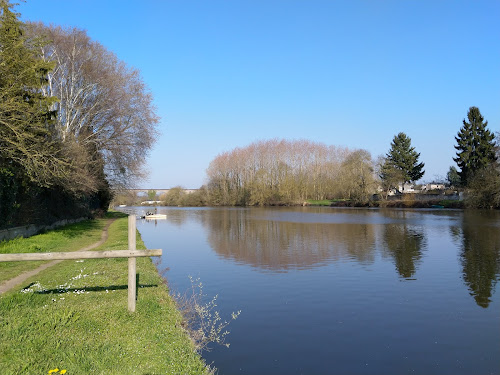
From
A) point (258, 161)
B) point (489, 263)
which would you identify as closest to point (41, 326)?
point (489, 263)

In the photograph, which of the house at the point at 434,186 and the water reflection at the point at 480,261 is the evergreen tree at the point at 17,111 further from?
the house at the point at 434,186

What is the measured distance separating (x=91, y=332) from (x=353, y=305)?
593 centimetres

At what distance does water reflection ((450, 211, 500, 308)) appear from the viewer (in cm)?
1055

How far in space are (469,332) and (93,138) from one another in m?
27.5

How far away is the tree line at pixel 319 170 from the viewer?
192ft

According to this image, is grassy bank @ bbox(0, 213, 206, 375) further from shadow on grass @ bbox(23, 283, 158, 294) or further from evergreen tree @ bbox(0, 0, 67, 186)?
evergreen tree @ bbox(0, 0, 67, 186)

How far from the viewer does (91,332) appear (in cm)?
559

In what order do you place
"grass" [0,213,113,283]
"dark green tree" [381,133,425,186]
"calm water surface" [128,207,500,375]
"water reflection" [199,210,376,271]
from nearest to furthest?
"calm water surface" [128,207,500,375] → "grass" [0,213,113,283] → "water reflection" [199,210,376,271] → "dark green tree" [381,133,425,186]

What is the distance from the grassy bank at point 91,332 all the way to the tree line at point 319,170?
5829 centimetres

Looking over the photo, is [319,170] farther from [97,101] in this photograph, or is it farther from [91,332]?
[91,332]

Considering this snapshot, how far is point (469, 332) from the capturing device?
7.52m

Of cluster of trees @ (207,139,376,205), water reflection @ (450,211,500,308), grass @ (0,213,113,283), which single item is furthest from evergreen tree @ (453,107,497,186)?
grass @ (0,213,113,283)

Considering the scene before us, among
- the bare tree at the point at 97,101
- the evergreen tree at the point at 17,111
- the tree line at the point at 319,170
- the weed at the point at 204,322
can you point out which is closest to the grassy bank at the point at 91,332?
the weed at the point at 204,322

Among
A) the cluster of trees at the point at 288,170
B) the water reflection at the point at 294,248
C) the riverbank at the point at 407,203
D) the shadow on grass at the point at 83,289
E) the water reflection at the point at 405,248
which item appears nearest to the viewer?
the shadow on grass at the point at 83,289
